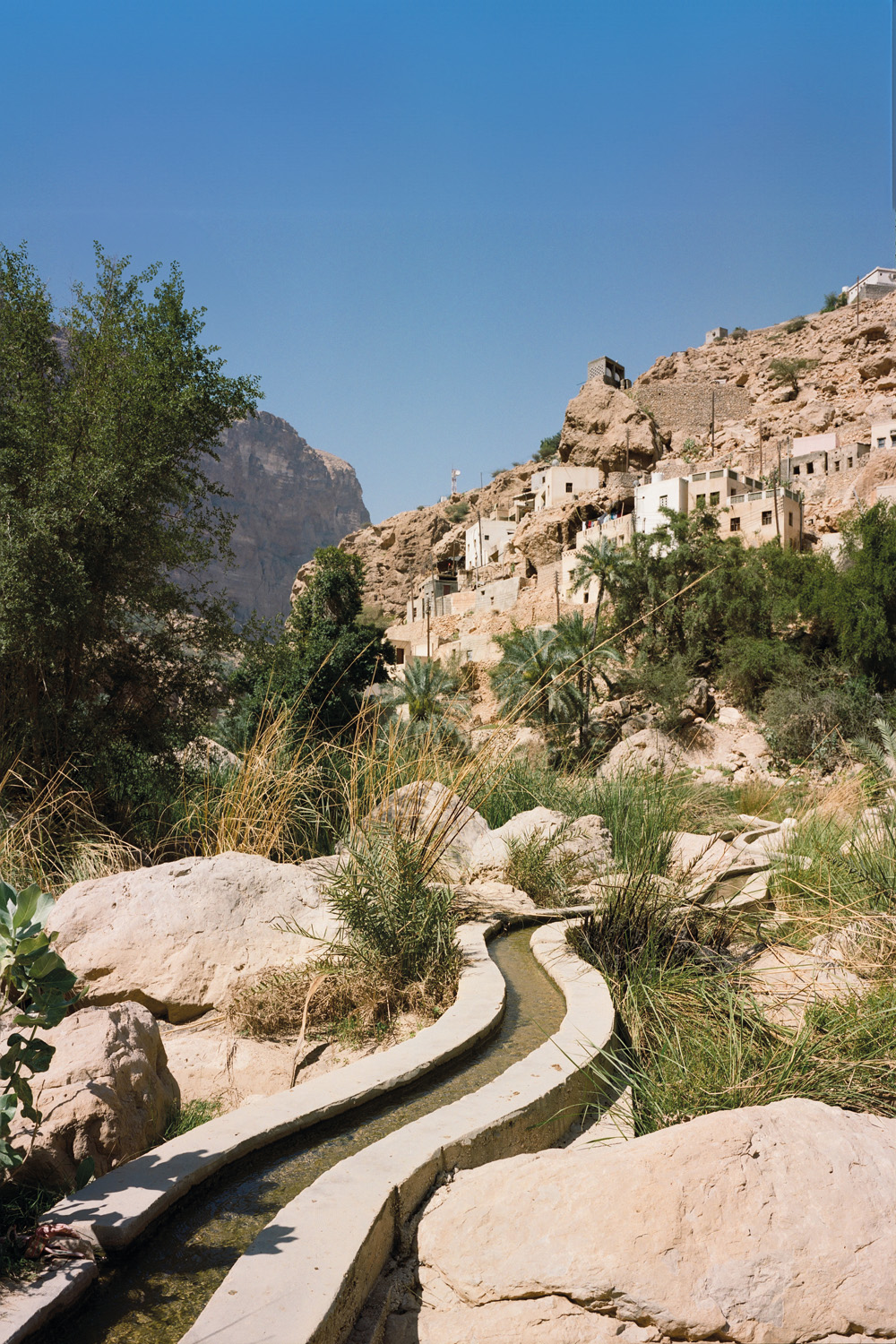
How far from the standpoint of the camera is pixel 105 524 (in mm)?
8695

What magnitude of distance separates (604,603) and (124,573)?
2583 centimetres

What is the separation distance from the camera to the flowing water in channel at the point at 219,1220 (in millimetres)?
2098

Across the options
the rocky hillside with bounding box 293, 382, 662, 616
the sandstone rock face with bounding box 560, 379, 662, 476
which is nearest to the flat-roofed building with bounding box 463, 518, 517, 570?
the rocky hillside with bounding box 293, 382, 662, 616

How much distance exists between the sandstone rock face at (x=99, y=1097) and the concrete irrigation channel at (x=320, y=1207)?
1.62ft

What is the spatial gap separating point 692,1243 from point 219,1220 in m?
1.34

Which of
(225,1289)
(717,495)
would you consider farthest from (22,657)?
(717,495)

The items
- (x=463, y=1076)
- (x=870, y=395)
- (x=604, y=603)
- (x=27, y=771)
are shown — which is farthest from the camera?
(x=870, y=395)

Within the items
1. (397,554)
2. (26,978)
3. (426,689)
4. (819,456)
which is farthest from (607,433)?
(26,978)

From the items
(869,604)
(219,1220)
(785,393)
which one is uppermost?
(785,393)

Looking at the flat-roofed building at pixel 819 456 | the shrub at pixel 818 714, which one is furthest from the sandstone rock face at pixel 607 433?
the shrub at pixel 818 714

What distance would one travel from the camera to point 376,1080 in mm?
3289

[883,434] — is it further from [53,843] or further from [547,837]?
[53,843]

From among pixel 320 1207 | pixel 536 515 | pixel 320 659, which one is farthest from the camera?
pixel 536 515

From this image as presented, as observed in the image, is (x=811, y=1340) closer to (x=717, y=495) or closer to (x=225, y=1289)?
(x=225, y=1289)
